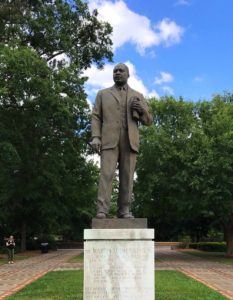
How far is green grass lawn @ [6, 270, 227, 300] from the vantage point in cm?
1238

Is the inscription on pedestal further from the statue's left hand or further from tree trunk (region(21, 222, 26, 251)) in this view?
tree trunk (region(21, 222, 26, 251))

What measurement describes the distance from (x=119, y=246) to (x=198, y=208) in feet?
67.9

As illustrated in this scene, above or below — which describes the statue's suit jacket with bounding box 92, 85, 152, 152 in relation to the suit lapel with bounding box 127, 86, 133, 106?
below

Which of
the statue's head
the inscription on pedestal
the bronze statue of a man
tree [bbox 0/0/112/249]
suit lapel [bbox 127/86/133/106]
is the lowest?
the inscription on pedestal

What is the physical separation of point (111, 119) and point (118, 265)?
8.25ft

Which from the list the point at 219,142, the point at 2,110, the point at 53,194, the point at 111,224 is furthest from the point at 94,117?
the point at 53,194

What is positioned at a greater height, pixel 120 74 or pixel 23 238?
pixel 120 74

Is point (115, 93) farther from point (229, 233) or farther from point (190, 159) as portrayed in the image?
point (229, 233)

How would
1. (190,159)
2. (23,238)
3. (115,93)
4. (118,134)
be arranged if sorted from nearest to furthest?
(118,134), (115,93), (190,159), (23,238)

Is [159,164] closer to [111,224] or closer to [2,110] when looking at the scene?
[2,110]

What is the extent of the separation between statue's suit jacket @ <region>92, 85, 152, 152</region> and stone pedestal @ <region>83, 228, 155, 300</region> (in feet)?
5.24

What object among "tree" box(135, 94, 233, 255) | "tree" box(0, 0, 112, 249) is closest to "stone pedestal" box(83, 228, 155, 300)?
"tree" box(0, 0, 112, 249)

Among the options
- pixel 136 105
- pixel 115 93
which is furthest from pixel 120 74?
pixel 136 105

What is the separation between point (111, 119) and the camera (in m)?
9.40
